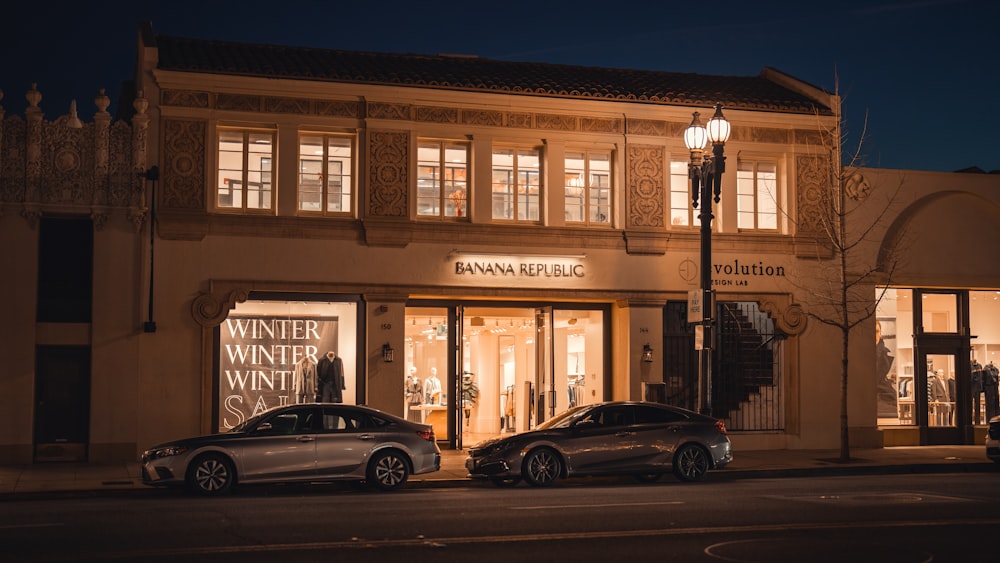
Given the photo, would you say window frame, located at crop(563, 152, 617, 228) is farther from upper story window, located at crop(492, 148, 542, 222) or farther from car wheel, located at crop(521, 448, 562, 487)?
car wheel, located at crop(521, 448, 562, 487)

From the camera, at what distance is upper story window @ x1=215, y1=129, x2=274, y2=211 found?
23391 millimetres

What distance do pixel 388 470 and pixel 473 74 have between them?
439 inches

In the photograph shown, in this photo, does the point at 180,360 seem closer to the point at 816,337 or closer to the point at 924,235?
the point at 816,337

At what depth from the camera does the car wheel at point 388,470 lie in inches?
703

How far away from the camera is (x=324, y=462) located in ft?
57.6

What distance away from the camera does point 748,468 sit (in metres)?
21.4

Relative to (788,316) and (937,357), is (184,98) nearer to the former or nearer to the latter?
(788,316)

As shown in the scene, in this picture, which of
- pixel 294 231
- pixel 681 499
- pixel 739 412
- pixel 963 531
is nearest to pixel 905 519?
pixel 963 531

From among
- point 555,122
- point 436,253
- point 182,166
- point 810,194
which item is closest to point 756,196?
point 810,194

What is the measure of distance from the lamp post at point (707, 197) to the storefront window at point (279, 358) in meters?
7.52

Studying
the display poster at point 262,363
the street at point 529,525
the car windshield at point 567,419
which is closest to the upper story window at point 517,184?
the display poster at point 262,363

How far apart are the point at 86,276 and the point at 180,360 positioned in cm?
253

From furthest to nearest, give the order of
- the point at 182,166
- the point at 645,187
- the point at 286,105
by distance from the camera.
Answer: the point at 645,187 < the point at 286,105 < the point at 182,166

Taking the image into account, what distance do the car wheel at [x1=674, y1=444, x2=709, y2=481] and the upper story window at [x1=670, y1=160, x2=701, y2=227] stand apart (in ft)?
25.5
